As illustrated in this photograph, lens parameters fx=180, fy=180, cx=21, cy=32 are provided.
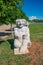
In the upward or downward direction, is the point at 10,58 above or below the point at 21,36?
below

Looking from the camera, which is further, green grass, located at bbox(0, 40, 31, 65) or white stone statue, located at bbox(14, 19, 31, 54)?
white stone statue, located at bbox(14, 19, 31, 54)

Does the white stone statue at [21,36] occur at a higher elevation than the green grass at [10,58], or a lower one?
higher

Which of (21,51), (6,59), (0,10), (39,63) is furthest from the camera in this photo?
(0,10)

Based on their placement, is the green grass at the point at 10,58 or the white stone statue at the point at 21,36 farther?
the white stone statue at the point at 21,36

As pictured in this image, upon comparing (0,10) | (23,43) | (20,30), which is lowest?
(23,43)

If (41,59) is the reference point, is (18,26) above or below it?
above

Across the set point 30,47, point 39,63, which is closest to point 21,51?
point 30,47

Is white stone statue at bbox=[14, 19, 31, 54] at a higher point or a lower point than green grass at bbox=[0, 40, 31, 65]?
higher

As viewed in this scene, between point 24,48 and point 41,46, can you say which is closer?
point 24,48

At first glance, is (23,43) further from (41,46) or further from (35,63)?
(35,63)

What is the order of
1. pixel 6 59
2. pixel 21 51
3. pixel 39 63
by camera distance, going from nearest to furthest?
pixel 39 63 → pixel 6 59 → pixel 21 51

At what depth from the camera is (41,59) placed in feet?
30.5

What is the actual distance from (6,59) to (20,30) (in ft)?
6.64

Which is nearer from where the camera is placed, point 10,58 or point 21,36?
point 10,58
